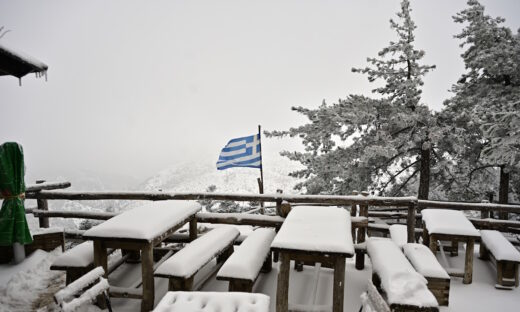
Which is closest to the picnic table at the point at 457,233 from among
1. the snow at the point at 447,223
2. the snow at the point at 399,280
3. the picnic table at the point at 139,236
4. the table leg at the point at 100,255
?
the snow at the point at 447,223

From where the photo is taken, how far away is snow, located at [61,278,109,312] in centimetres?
242

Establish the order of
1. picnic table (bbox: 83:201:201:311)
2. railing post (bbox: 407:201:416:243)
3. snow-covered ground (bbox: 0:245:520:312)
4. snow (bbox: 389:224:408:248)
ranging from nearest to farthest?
1. picnic table (bbox: 83:201:201:311)
2. snow-covered ground (bbox: 0:245:520:312)
3. railing post (bbox: 407:201:416:243)
4. snow (bbox: 389:224:408:248)

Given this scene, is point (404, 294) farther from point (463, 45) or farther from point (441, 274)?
point (463, 45)

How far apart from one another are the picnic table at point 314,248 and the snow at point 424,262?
3.80ft

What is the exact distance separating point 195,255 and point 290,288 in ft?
5.17

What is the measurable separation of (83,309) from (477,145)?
571 inches

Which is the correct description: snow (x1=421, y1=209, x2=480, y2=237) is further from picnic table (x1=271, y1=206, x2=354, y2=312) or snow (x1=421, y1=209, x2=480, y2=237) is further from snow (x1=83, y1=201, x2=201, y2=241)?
snow (x1=83, y1=201, x2=201, y2=241)

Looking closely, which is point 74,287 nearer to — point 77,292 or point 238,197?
point 77,292

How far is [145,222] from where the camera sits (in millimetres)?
3674

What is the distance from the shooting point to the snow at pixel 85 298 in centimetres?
242

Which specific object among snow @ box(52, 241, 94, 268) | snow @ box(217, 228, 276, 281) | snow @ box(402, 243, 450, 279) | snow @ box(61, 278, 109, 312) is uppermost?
snow @ box(61, 278, 109, 312)

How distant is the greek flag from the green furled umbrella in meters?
4.72

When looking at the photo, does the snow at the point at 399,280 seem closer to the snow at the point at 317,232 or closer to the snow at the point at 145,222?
the snow at the point at 317,232

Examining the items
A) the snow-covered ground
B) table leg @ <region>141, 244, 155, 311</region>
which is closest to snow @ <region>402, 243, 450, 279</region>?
the snow-covered ground
